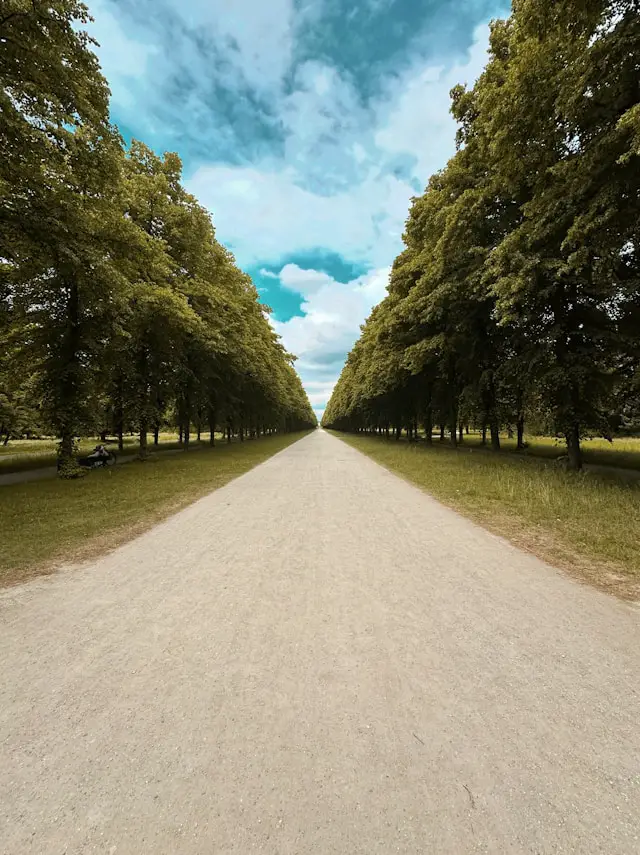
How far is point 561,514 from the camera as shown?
7203 millimetres

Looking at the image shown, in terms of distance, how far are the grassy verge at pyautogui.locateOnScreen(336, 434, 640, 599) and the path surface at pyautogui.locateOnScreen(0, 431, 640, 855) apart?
0.94 metres

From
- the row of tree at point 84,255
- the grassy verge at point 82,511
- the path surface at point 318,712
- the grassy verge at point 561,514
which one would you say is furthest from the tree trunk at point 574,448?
the row of tree at point 84,255

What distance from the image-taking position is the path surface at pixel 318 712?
1.74m

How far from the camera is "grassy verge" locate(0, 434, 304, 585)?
5.43 metres

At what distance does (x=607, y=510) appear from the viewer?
7230mm

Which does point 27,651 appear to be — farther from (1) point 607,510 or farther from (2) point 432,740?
(1) point 607,510

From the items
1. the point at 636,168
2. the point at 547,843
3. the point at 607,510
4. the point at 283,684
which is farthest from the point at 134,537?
the point at 636,168

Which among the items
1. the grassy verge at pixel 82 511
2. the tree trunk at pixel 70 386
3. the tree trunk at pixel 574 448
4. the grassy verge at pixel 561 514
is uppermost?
the tree trunk at pixel 70 386

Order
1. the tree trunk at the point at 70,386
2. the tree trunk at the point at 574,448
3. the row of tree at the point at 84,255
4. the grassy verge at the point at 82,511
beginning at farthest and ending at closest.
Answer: the tree trunk at the point at 70,386
the tree trunk at the point at 574,448
the row of tree at the point at 84,255
the grassy verge at the point at 82,511

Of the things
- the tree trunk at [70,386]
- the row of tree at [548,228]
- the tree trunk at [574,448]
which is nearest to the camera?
the row of tree at [548,228]

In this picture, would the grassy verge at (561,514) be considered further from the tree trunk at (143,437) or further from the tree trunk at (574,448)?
the tree trunk at (143,437)

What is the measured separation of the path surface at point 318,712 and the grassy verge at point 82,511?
3.39ft

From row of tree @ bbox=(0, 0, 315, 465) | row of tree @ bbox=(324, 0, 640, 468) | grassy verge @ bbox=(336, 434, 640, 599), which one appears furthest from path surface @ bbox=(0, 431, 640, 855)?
row of tree @ bbox=(0, 0, 315, 465)

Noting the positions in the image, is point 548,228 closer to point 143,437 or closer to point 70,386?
point 70,386
